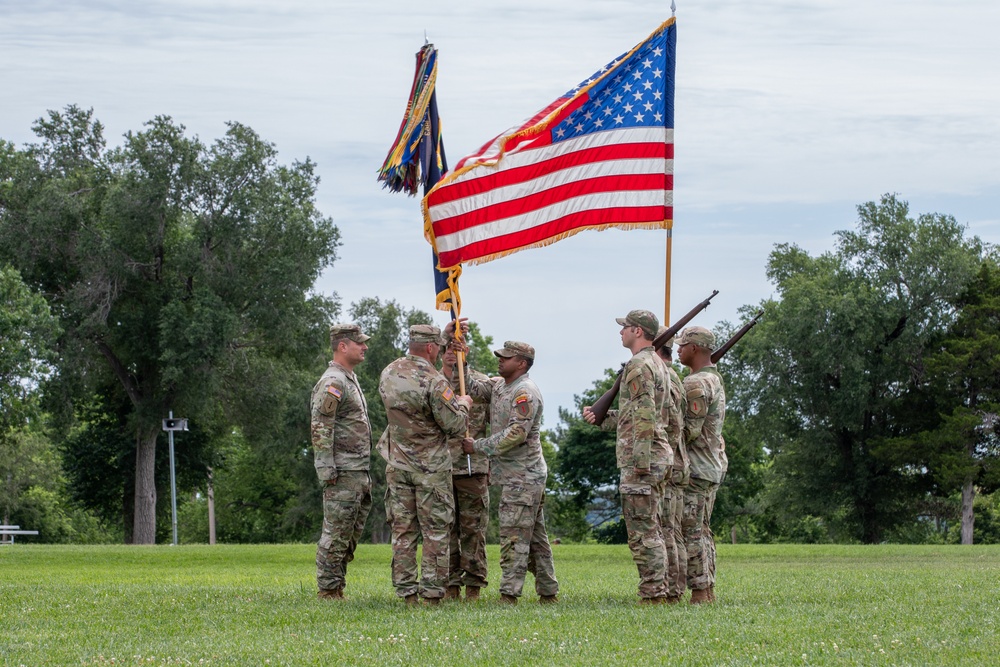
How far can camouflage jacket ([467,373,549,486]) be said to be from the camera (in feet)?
40.0

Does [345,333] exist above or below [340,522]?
above

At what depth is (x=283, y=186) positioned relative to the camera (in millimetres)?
44375

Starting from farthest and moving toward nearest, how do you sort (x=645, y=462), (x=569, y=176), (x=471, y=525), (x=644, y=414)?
1. (x=569, y=176)
2. (x=471, y=525)
3. (x=644, y=414)
4. (x=645, y=462)

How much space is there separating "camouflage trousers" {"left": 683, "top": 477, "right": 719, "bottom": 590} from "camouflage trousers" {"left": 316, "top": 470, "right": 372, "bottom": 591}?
3.01 meters

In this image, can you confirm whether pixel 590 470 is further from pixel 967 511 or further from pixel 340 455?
pixel 340 455

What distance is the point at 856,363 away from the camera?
175 ft

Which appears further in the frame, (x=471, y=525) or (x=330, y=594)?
(x=330, y=594)

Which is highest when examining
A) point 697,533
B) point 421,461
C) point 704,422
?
point 704,422

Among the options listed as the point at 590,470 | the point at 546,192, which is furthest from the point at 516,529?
the point at 590,470

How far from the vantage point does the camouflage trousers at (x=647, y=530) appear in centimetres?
1169

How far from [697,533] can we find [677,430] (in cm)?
100

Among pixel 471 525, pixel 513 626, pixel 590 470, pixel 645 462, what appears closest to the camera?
pixel 513 626

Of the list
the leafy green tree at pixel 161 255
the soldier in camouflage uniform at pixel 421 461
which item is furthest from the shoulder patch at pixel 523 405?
the leafy green tree at pixel 161 255

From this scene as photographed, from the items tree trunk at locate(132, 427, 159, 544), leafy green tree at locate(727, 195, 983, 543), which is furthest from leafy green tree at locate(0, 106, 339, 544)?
leafy green tree at locate(727, 195, 983, 543)
